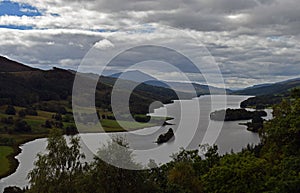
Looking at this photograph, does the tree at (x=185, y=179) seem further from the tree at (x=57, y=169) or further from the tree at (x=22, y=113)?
the tree at (x=22, y=113)

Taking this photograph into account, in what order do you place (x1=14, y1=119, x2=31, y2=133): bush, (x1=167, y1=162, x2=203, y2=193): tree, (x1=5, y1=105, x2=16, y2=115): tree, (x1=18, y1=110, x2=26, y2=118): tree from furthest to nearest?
(x1=5, y1=105, x2=16, y2=115): tree → (x1=18, y1=110, x2=26, y2=118): tree → (x1=14, y1=119, x2=31, y2=133): bush → (x1=167, y1=162, x2=203, y2=193): tree

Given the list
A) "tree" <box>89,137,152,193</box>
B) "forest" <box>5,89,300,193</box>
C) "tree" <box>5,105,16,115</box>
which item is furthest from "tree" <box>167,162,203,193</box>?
"tree" <box>5,105,16,115</box>

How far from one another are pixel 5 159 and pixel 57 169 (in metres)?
64.7

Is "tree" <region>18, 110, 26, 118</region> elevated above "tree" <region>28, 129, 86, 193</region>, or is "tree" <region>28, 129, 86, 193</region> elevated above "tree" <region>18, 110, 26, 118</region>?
"tree" <region>18, 110, 26, 118</region>

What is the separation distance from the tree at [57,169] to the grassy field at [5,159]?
49953 mm

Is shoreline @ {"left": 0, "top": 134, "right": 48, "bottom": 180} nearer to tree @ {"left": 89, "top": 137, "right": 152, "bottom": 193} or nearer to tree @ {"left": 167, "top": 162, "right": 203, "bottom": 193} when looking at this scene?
tree @ {"left": 167, "top": 162, "right": 203, "bottom": 193}

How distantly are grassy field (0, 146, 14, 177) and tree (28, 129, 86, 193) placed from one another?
49953 mm

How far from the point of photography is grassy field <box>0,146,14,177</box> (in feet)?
246

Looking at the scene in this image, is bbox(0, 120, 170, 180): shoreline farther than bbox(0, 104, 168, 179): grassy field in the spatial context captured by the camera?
No

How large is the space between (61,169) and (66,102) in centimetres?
17657

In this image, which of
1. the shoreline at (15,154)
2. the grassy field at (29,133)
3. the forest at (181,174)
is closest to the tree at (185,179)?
the forest at (181,174)

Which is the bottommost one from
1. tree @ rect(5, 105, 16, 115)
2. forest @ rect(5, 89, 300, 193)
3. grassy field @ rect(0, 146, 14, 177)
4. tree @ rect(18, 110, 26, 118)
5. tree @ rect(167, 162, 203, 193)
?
grassy field @ rect(0, 146, 14, 177)

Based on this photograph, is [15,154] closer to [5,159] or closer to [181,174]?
[5,159]

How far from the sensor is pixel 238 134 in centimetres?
11069
